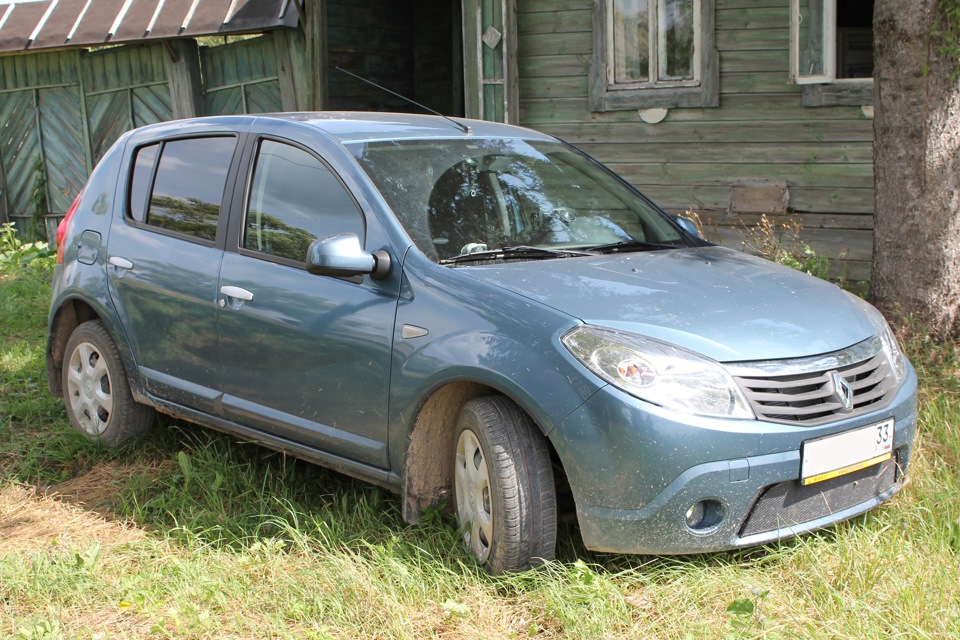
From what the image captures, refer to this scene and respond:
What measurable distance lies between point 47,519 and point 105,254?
132cm

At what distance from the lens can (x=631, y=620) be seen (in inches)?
127

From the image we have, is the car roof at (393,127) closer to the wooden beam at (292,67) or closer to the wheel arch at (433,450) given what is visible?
the wheel arch at (433,450)

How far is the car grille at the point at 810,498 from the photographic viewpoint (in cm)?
329

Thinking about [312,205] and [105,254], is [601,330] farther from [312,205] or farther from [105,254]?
[105,254]

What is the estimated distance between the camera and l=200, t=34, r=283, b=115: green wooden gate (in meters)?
12.0

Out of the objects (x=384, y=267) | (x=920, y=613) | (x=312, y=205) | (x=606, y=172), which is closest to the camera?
(x=920, y=613)

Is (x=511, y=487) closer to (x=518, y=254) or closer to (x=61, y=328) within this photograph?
(x=518, y=254)

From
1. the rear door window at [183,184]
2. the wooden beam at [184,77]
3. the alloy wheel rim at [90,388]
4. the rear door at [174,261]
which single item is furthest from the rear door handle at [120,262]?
the wooden beam at [184,77]

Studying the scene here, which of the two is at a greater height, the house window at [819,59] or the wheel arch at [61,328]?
the house window at [819,59]

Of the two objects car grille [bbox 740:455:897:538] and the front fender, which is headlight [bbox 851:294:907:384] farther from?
the front fender

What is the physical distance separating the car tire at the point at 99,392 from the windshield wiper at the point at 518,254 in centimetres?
216

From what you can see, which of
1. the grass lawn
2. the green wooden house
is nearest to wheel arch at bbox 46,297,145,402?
the grass lawn

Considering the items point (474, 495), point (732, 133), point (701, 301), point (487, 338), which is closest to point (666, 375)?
point (701, 301)

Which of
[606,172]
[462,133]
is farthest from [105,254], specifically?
[606,172]
